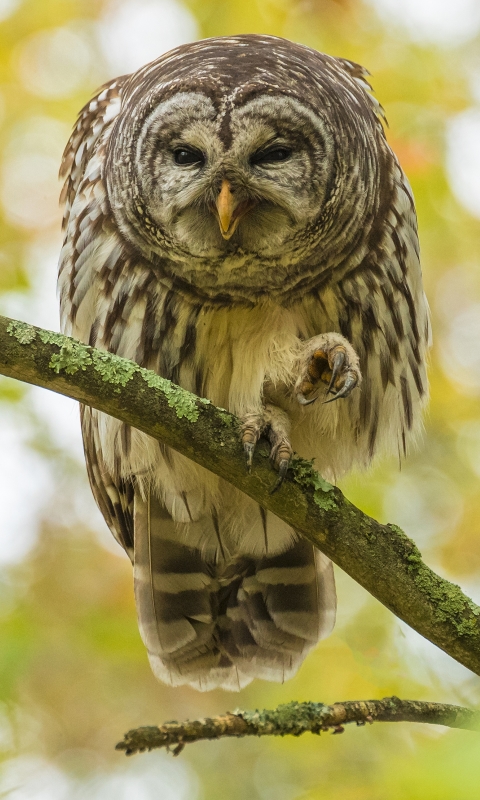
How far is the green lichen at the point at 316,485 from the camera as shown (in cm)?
282

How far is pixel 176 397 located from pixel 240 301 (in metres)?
1.12

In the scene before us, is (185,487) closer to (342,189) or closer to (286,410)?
(286,410)

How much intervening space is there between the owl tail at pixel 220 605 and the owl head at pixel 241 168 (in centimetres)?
122

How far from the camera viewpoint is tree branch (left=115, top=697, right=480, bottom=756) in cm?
260

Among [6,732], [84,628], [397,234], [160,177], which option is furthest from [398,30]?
[6,732]

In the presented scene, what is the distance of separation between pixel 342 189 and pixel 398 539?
1.47m

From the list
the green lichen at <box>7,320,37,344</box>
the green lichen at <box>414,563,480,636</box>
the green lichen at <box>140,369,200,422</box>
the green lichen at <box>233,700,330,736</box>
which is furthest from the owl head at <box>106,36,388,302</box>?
→ the green lichen at <box>233,700,330,736</box>

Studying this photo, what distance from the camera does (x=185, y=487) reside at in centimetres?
401

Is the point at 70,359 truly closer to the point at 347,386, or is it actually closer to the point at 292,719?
the point at 347,386

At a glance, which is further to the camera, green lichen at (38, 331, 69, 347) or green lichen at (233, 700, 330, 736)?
green lichen at (233, 700, 330, 736)

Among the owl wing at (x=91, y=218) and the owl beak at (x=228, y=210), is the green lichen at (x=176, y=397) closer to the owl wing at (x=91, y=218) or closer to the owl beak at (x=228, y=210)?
the owl beak at (x=228, y=210)

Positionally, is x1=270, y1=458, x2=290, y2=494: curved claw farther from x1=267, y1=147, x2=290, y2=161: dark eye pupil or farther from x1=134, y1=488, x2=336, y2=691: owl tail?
x1=134, y1=488, x2=336, y2=691: owl tail

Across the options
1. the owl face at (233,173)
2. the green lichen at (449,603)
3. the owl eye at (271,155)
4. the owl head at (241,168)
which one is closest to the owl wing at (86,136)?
the owl head at (241,168)

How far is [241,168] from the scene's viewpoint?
10.9 feet
